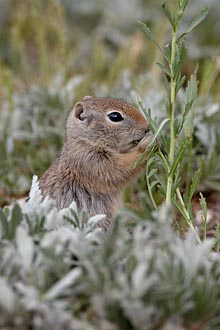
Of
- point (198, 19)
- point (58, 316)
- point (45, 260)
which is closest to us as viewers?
point (58, 316)

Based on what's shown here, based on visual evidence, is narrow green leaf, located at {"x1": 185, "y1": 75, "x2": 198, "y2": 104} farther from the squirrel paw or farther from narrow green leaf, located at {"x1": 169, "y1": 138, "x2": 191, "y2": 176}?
the squirrel paw

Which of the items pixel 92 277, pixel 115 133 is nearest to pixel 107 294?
pixel 92 277

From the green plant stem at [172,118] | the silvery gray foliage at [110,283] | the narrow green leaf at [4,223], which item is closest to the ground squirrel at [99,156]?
the green plant stem at [172,118]

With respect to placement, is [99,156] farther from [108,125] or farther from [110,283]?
[110,283]

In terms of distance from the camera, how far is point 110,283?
222 centimetres

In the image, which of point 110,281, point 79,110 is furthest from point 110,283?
point 79,110

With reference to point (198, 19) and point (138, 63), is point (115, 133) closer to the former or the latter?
point (198, 19)

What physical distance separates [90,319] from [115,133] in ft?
5.99

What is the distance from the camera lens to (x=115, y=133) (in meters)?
3.98

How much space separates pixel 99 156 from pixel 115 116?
0.80ft

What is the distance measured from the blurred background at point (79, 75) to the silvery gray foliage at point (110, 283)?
46 cm

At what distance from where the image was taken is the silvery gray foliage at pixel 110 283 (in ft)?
7.17

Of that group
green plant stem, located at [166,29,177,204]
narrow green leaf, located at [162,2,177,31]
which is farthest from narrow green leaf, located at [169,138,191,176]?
narrow green leaf, located at [162,2,177,31]

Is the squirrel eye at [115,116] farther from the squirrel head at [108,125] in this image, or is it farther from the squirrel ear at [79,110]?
the squirrel ear at [79,110]
